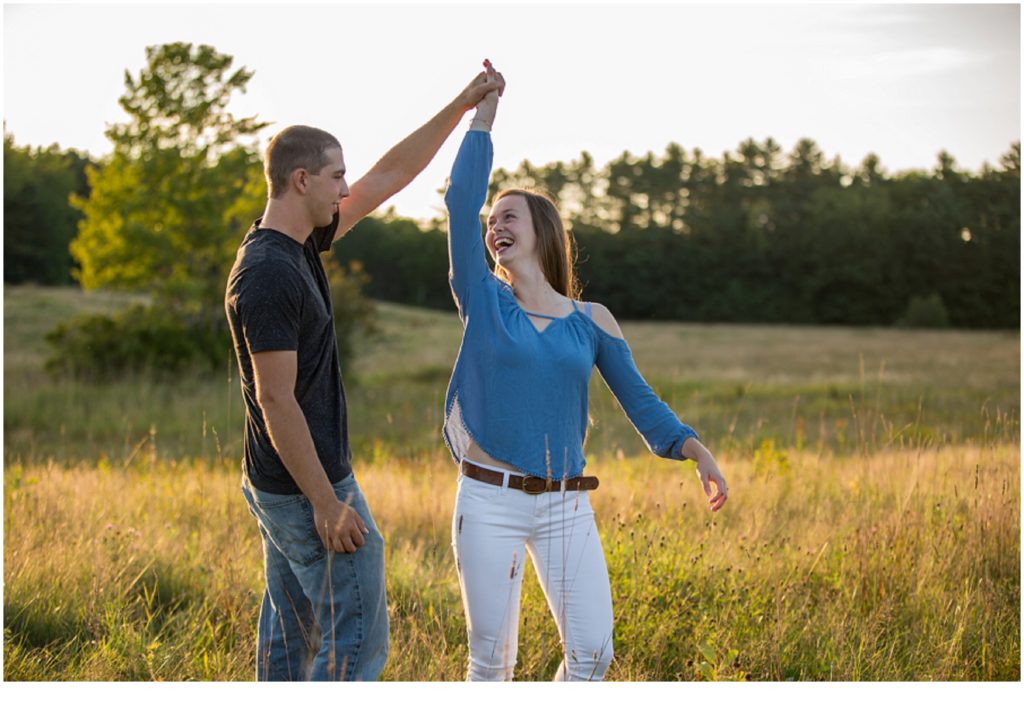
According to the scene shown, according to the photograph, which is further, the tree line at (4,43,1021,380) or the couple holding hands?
the tree line at (4,43,1021,380)

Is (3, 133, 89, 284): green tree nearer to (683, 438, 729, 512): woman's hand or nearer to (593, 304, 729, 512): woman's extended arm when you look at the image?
(593, 304, 729, 512): woman's extended arm

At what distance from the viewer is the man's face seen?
2666 millimetres

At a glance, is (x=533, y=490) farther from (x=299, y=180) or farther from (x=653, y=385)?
(x=653, y=385)

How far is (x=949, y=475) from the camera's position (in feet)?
18.4

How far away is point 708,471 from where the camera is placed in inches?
119

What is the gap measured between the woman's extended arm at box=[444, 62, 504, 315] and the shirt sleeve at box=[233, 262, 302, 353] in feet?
2.00

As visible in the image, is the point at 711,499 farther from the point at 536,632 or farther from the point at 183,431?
the point at 183,431

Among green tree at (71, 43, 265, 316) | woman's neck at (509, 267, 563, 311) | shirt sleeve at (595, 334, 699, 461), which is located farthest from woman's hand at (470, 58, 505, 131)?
green tree at (71, 43, 265, 316)

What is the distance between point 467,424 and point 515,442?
178 mm

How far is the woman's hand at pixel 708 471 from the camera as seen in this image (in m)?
2.98

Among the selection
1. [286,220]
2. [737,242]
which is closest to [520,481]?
[286,220]

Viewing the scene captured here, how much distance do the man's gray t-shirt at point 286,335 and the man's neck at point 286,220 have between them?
21mm

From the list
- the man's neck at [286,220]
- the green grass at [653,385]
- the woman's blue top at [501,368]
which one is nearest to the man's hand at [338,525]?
the woman's blue top at [501,368]

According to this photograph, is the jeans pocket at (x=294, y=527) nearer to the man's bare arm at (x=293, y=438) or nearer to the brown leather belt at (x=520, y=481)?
the man's bare arm at (x=293, y=438)
